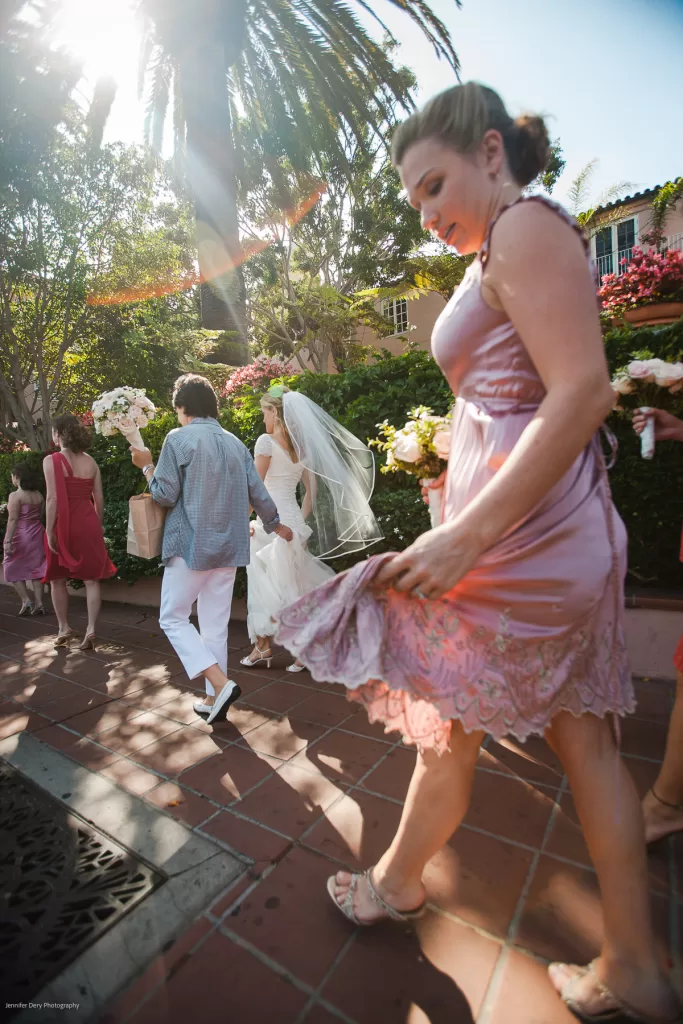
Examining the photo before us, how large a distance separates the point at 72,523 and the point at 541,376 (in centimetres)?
500

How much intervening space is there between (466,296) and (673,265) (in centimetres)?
515

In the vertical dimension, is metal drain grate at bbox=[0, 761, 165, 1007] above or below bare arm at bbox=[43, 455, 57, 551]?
below

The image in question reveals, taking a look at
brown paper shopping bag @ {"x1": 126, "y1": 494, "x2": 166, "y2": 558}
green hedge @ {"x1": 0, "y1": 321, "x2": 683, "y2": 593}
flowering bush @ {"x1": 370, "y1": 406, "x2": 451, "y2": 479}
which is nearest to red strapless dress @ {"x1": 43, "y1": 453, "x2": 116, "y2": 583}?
green hedge @ {"x1": 0, "y1": 321, "x2": 683, "y2": 593}

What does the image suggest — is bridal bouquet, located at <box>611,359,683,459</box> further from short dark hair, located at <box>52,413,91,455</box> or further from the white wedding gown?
short dark hair, located at <box>52,413,91,455</box>

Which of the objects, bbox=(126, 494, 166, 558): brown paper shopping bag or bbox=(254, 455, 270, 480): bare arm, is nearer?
bbox=(126, 494, 166, 558): brown paper shopping bag

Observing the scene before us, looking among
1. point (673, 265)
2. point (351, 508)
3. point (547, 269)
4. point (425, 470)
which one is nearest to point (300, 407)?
point (351, 508)

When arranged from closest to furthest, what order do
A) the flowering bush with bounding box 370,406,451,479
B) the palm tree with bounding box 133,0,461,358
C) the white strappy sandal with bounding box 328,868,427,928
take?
the white strappy sandal with bounding box 328,868,427,928 < the flowering bush with bounding box 370,406,451,479 < the palm tree with bounding box 133,0,461,358

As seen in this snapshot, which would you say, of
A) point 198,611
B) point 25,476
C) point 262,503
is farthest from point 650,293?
point 25,476

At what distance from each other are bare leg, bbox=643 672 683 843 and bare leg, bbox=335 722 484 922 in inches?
36.6

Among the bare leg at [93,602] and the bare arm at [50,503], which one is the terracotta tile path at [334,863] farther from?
the bare arm at [50,503]

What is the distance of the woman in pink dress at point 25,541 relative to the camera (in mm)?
6477

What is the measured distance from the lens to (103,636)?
5223mm

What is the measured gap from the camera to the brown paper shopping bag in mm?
3135

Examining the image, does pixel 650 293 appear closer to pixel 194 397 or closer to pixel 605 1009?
pixel 194 397
